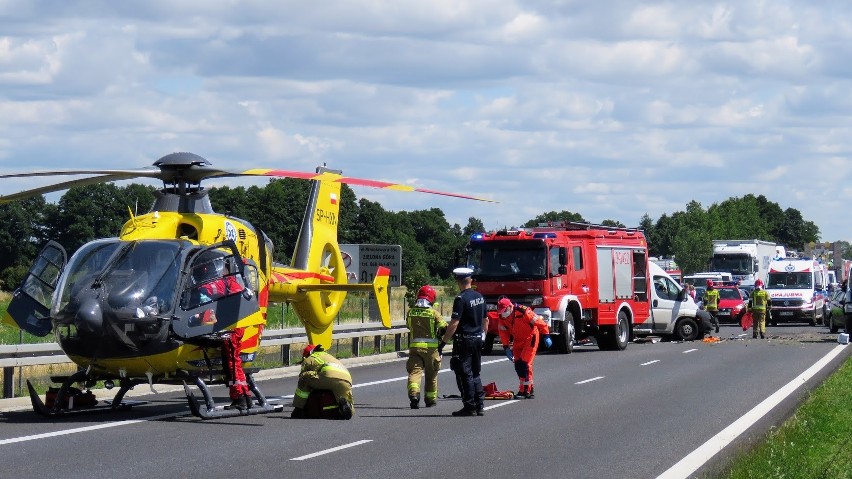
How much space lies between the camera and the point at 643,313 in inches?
1383

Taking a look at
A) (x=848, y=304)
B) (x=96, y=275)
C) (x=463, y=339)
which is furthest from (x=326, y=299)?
(x=848, y=304)

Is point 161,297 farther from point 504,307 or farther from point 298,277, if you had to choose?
point 504,307

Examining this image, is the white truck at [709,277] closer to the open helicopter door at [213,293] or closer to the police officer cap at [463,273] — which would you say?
the police officer cap at [463,273]

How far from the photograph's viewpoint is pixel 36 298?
16.3 metres

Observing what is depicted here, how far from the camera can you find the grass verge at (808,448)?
1152 cm

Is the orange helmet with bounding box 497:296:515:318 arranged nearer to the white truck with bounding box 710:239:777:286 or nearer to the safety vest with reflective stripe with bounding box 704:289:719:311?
the safety vest with reflective stripe with bounding box 704:289:719:311

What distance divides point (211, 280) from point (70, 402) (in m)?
2.21

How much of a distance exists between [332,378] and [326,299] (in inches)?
200

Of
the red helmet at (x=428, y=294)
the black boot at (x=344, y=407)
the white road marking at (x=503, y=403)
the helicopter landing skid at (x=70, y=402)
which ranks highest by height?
the red helmet at (x=428, y=294)

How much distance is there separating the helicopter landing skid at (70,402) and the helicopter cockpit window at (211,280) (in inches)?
51.3

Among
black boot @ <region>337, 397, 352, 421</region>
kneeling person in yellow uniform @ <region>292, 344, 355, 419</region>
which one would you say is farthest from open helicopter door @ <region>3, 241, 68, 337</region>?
black boot @ <region>337, 397, 352, 421</region>

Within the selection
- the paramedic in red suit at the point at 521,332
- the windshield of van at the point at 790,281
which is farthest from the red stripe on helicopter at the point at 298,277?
the windshield of van at the point at 790,281

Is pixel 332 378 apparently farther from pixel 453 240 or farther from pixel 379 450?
pixel 453 240

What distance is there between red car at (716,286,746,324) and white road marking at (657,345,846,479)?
29.0 m
